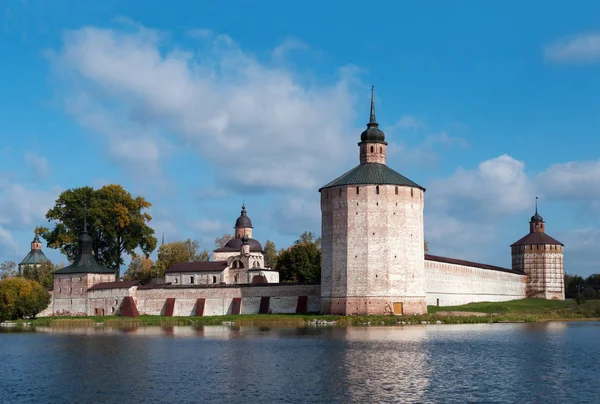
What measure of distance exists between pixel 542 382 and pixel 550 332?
1591 cm

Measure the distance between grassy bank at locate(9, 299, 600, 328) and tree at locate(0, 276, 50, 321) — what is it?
0.87 metres

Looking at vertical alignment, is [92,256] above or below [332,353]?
above

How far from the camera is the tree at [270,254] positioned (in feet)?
227

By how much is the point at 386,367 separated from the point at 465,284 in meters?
33.1

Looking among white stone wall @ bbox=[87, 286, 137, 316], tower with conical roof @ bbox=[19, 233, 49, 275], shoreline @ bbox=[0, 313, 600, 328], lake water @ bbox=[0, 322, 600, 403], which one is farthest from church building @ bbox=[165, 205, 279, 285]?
tower with conical roof @ bbox=[19, 233, 49, 275]

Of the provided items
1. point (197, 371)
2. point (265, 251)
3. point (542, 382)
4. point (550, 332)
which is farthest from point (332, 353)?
point (265, 251)

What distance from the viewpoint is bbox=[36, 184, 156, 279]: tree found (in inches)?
2195

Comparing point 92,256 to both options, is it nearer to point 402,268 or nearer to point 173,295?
point 173,295

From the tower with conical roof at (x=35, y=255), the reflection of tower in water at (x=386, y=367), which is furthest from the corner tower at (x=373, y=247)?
the tower with conical roof at (x=35, y=255)

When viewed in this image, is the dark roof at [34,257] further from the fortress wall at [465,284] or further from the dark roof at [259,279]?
the fortress wall at [465,284]

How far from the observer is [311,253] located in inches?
2217

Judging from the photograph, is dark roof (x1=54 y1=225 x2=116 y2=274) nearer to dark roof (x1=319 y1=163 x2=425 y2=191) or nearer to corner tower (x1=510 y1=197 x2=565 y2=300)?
dark roof (x1=319 y1=163 x2=425 y2=191)

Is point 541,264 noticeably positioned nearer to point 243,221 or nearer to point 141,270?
point 243,221

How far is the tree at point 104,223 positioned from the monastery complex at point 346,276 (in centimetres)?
287
